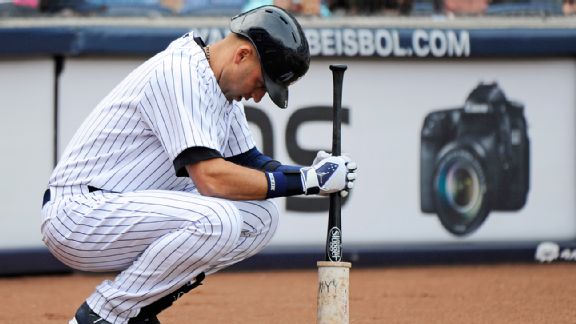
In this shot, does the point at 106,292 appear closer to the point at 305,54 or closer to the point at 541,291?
the point at 305,54

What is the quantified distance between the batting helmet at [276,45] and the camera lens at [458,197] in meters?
3.53

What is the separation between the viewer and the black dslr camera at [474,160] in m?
7.29

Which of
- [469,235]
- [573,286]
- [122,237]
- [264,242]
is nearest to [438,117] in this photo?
[469,235]

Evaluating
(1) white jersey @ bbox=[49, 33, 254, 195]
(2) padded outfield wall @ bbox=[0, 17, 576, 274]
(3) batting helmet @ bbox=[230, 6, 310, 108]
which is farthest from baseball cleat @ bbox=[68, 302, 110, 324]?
(2) padded outfield wall @ bbox=[0, 17, 576, 274]

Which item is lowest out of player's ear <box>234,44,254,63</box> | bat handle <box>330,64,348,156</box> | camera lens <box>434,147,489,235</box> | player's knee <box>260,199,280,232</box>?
camera lens <box>434,147,489,235</box>

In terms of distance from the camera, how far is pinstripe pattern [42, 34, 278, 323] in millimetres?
3740

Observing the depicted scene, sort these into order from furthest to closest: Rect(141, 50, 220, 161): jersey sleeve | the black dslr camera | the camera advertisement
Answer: the black dslr camera, the camera advertisement, Rect(141, 50, 220, 161): jersey sleeve

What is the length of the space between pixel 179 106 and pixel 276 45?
40 cm

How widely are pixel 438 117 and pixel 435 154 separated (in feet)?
0.79

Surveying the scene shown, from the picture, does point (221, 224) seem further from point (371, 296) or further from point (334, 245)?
point (371, 296)

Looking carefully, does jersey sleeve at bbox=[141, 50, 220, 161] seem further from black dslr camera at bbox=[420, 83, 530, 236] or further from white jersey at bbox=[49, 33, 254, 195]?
black dslr camera at bbox=[420, 83, 530, 236]

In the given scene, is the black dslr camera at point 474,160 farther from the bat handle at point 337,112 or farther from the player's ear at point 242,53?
the player's ear at point 242,53

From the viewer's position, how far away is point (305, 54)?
3.89 m

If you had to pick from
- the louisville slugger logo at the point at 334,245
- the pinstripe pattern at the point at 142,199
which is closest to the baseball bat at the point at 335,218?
the louisville slugger logo at the point at 334,245
